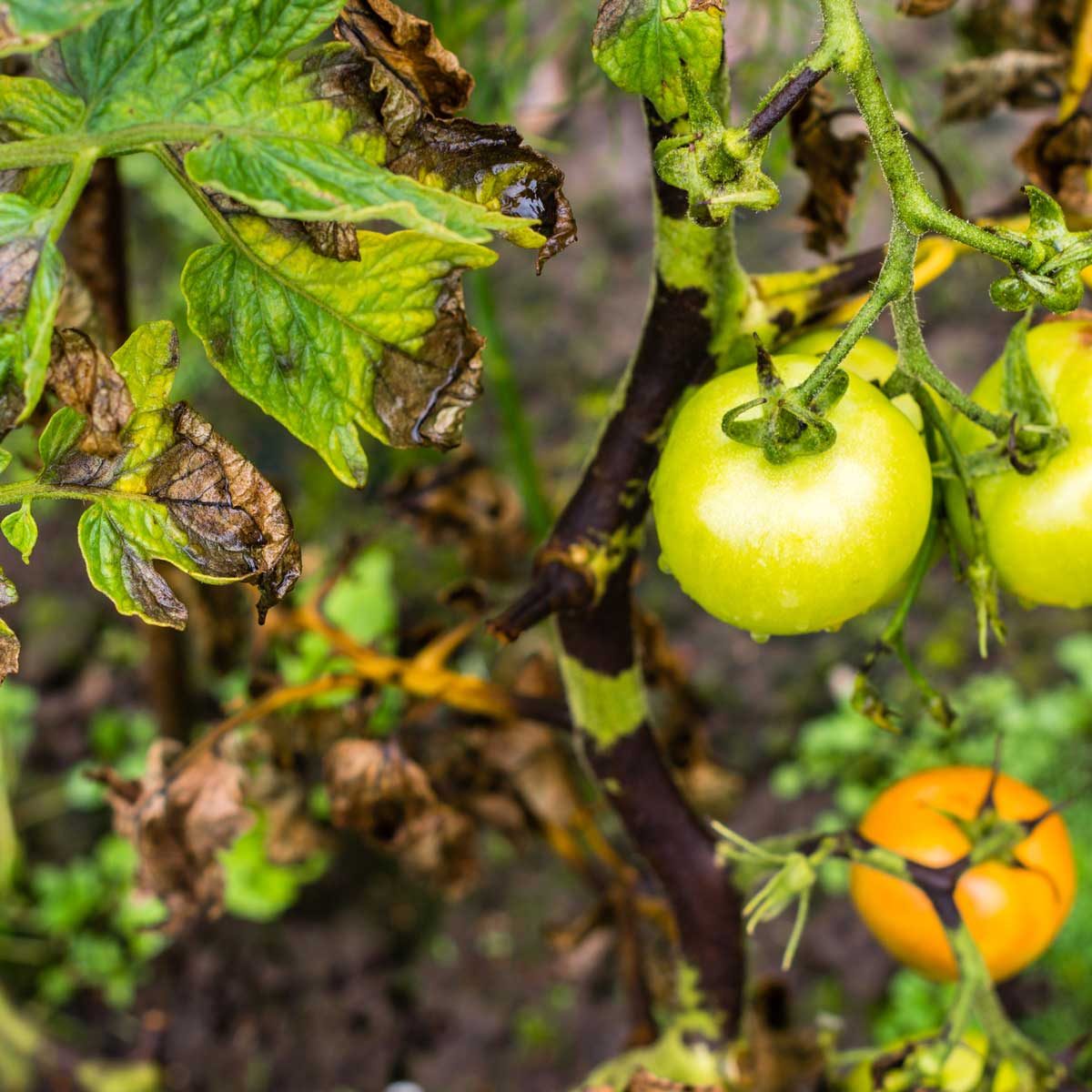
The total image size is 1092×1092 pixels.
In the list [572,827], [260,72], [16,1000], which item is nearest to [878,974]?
[572,827]

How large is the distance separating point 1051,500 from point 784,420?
6.1 inches

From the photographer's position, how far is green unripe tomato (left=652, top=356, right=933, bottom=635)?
1.46 feet

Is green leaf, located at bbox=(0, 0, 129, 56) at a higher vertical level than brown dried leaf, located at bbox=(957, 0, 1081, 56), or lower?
higher

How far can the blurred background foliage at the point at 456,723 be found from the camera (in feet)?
4.34

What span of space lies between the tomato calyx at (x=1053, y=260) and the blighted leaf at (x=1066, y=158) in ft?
1.02

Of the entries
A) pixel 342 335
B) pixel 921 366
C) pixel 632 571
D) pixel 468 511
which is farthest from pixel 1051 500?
pixel 468 511

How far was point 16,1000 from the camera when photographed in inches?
64.0

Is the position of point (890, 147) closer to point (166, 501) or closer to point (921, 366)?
point (921, 366)

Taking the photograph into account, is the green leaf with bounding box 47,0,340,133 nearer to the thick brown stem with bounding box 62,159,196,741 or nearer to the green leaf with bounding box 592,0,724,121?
the green leaf with bounding box 592,0,724,121

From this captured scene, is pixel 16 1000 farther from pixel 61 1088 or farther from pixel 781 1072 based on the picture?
pixel 781 1072

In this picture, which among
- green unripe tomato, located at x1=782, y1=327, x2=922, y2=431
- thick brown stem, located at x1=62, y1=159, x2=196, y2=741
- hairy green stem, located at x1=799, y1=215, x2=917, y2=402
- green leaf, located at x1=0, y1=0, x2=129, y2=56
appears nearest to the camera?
green leaf, located at x1=0, y1=0, x2=129, y2=56

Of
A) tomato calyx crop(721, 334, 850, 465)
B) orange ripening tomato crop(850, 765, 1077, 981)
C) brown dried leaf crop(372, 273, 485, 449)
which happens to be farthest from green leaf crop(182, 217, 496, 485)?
orange ripening tomato crop(850, 765, 1077, 981)

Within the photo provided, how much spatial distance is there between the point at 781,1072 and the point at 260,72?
2.76ft

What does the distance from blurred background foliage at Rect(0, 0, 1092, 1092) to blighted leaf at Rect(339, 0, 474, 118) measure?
614mm
